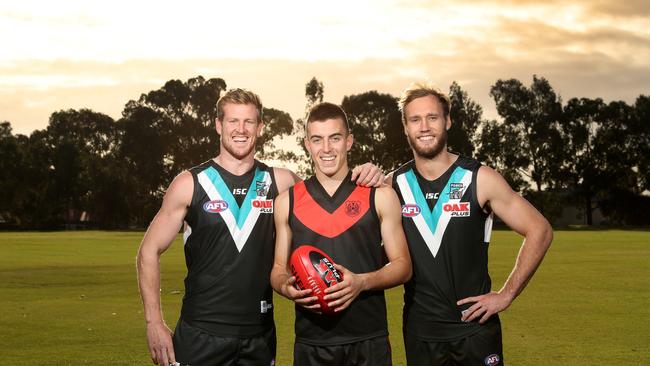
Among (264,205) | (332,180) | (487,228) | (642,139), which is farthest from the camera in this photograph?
(642,139)

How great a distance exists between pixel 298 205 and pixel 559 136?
10201cm

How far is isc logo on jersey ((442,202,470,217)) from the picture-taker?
22.6 ft

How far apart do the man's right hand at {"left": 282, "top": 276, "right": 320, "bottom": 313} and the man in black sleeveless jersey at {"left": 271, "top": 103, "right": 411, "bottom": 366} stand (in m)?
0.17

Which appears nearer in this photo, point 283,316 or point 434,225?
point 434,225

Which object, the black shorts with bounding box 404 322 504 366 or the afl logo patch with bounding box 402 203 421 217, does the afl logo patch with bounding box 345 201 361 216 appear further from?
the black shorts with bounding box 404 322 504 366

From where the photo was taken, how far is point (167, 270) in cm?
2839

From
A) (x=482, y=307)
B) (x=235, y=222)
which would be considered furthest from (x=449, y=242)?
(x=235, y=222)

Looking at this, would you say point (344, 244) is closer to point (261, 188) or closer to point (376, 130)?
point (261, 188)

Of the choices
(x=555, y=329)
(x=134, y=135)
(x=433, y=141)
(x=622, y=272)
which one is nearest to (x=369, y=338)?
(x=433, y=141)

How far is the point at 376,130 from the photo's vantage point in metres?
95.9

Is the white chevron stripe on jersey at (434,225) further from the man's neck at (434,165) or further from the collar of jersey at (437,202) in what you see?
the man's neck at (434,165)

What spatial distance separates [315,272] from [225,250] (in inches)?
44.8

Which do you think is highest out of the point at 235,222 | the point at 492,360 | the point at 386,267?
the point at 235,222

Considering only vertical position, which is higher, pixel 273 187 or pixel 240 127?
pixel 240 127
